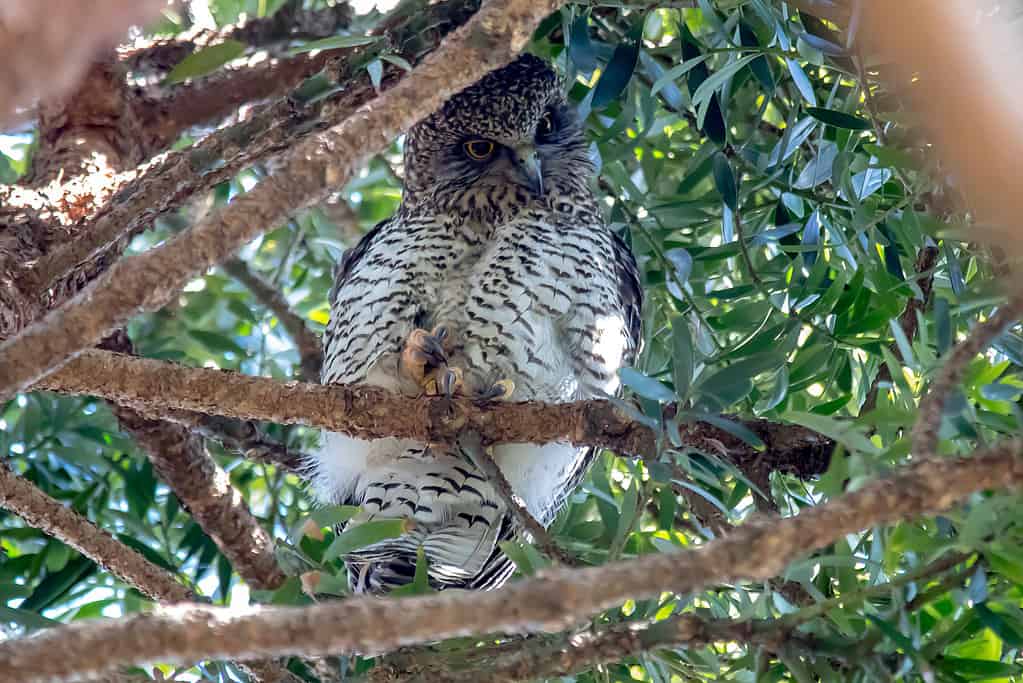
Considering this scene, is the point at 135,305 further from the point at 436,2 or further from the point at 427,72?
the point at 436,2

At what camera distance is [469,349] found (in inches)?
91.0

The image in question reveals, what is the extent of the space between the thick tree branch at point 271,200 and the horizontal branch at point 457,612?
0.27m

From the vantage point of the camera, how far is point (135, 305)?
3.75ft

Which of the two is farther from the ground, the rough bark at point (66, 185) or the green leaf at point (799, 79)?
the rough bark at point (66, 185)

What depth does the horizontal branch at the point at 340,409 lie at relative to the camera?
1.62 m

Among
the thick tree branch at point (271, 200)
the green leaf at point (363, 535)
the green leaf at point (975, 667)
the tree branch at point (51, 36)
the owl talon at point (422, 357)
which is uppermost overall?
the tree branch at point (51, 36)

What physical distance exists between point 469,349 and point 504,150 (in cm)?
61

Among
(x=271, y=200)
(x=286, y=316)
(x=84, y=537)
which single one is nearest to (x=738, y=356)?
(x=271, y=200)

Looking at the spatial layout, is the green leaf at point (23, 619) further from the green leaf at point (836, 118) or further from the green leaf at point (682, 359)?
the green leaf at point (836, 118)

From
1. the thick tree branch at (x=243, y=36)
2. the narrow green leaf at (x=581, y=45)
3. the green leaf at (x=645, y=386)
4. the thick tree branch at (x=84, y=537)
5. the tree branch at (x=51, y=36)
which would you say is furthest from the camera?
the thick tree branch at (x=243, y=36)

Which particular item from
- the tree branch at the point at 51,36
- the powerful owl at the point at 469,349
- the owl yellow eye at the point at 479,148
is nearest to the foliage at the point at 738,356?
the powerful owl at the point at 469,349

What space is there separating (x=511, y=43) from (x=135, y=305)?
1.84ft

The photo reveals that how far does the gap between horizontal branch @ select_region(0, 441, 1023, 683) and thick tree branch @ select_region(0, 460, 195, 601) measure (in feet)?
2.15

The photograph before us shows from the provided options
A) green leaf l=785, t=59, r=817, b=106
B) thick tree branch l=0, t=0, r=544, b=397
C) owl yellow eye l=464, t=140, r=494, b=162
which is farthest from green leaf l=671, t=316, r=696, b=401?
owl yellow eye l=464, t=140, r=494, b=162
